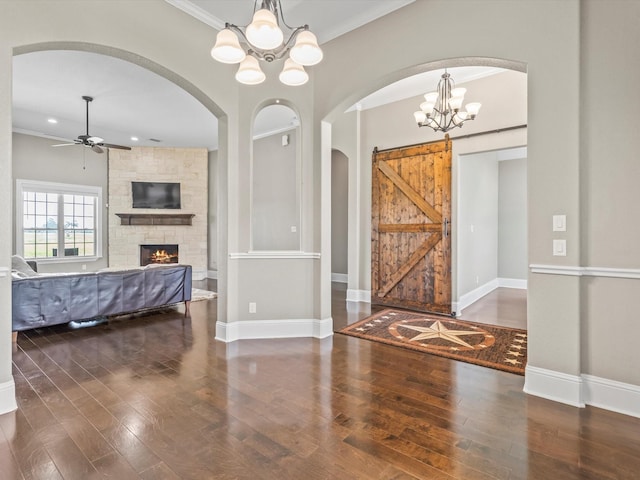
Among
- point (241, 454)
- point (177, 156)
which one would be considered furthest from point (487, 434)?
point (177, 156)

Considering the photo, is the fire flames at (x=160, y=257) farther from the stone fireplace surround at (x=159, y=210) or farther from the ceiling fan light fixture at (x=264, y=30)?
the ceiling fan light fixture at (x=264, y=30)

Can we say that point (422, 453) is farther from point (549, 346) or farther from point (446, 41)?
point (446, 41)

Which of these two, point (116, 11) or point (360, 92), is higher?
point (116, 11)

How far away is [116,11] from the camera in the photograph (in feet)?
9.05

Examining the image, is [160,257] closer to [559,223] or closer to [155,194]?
[155,194]

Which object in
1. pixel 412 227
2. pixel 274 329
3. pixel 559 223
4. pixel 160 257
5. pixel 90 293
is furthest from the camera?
pixel 160 257

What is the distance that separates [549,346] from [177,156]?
28.4ft

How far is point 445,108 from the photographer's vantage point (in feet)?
14.5

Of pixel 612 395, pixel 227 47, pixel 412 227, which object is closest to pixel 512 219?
pixel 412 227

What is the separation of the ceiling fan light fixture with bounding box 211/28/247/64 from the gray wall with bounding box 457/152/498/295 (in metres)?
3.79

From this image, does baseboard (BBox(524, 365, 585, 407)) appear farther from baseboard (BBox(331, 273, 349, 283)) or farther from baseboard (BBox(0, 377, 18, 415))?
baseboard (BBox(331, 273, 349, 283))

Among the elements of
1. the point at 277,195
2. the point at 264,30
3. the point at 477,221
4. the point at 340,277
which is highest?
the point at 264,30

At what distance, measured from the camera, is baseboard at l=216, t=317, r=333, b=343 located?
3783mm

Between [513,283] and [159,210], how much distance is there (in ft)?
28.3
